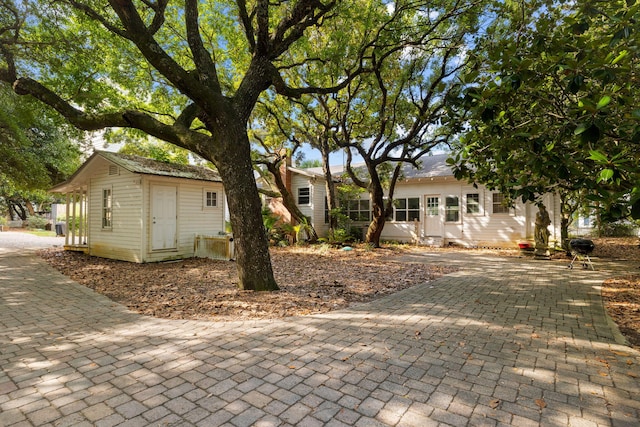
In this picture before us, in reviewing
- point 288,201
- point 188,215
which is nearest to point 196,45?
point 188,215

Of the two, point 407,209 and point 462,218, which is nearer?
point 462,218

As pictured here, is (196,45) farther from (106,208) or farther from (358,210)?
(358,210)

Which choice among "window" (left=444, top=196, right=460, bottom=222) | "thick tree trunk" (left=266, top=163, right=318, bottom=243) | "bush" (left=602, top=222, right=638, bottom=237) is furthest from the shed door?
"bush" (left=602, top=222, right=638, bottom=237)

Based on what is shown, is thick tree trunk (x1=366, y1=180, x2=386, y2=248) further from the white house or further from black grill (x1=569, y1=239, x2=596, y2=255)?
black grill (x1=569, y1=239, x2=596, y2=255)

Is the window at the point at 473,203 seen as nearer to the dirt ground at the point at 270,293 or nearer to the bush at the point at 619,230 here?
the dirt ground at the point at 270,293

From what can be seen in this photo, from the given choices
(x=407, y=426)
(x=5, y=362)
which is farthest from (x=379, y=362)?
(x=5, y=362)

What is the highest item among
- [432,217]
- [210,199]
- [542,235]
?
[210,199]

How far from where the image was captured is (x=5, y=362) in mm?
3346

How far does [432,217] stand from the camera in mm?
16891

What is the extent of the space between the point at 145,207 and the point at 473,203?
1447 cm

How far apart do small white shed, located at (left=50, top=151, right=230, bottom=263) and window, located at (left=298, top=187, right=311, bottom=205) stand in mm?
6772

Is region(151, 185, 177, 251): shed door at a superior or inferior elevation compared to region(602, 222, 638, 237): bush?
superior

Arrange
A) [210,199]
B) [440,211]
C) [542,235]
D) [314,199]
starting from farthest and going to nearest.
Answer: [314,199], [440,211], [542,235], [210,199]

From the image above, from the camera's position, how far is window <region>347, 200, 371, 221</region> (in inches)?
758
